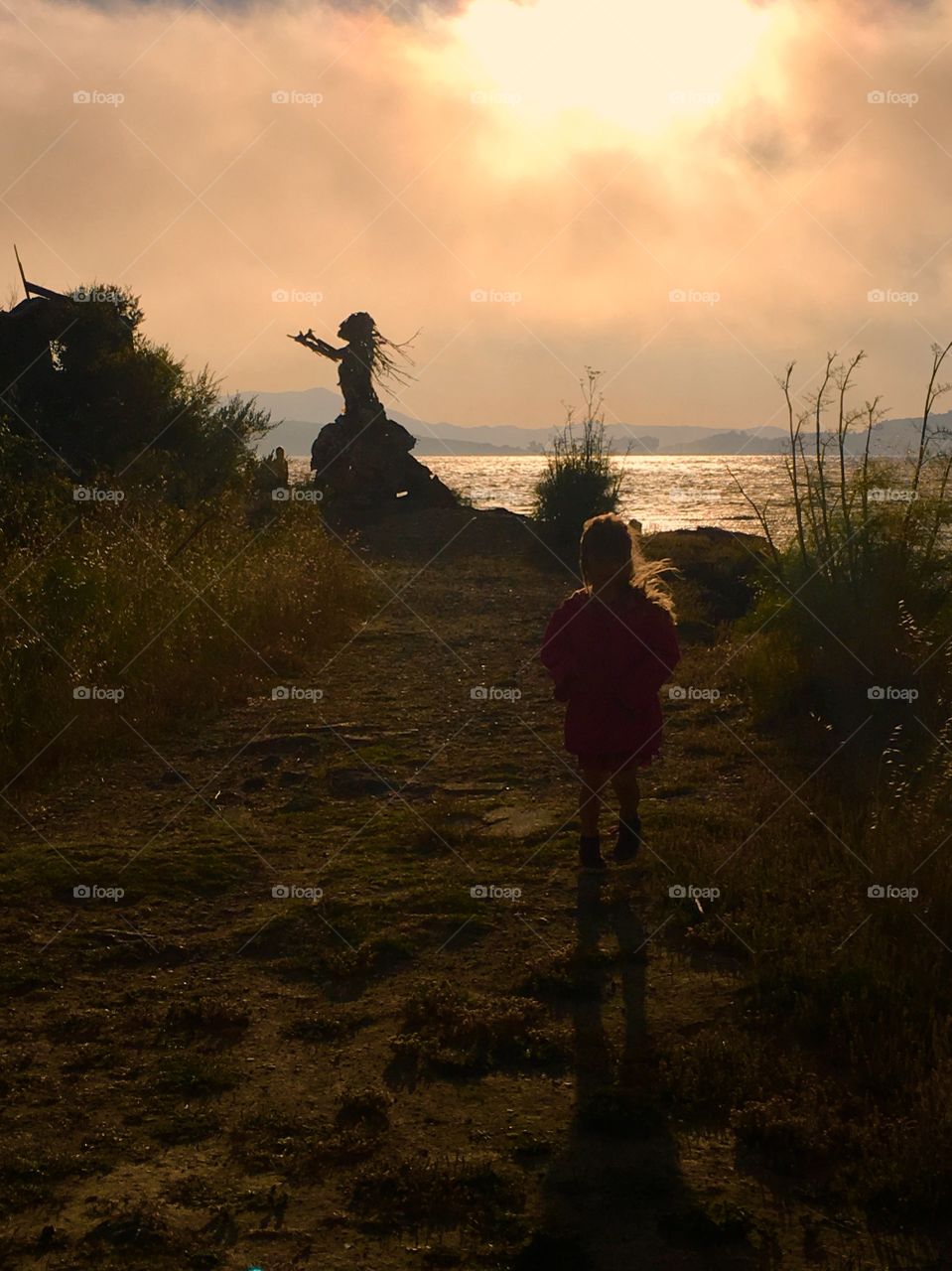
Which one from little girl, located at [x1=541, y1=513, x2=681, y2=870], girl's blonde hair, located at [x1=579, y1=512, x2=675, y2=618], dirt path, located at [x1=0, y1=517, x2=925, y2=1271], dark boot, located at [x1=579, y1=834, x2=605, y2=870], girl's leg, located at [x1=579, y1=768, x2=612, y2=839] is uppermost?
girl's blonde hair, located at [x1=579, y1=512, x2=675, y2=618]

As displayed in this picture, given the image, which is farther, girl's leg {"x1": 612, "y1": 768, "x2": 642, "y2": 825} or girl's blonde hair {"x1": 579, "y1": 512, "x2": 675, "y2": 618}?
girl's leg {"x1": 612, "y1": 768, "x2": 642, "y2": 825}

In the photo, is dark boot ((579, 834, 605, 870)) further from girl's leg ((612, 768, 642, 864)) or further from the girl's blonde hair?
the girl's blonde hair

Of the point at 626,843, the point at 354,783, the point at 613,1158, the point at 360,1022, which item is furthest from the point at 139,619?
the point at 613,1158

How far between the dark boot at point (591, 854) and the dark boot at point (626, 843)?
14 centimetres

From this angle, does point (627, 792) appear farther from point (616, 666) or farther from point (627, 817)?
point (616, 666)

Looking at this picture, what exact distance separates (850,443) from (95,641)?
638 centimetres

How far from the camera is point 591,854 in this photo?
19.4 feet

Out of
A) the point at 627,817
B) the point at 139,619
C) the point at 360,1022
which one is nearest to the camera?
the point at 360,1022

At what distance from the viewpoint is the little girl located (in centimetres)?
602

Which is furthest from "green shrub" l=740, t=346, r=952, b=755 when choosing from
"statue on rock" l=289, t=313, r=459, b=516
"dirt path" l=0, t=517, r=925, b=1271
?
"statue on rock" l=289, t=313, r=459, b=516

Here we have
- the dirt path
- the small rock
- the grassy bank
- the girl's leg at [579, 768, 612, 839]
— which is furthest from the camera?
the grassy bank

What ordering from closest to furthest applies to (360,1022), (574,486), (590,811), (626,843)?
(360,1022) < (590,811) < (626,843) < (574,486)

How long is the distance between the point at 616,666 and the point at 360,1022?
250 cm

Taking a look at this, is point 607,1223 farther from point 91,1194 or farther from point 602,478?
point 602,478
